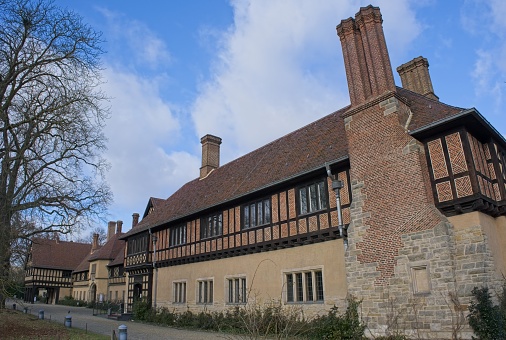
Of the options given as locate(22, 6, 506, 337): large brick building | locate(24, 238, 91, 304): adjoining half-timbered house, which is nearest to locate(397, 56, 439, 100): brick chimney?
locate(22, 6, 506, 337): large brick building

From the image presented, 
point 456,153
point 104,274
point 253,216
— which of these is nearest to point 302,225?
point 253,216

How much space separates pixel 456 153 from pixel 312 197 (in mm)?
5234

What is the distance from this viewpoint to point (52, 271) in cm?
5144

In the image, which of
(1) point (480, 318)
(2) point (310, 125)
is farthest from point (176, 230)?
(1) point (480, 318)

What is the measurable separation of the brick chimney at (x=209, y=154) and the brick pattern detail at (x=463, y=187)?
18508 millimetres

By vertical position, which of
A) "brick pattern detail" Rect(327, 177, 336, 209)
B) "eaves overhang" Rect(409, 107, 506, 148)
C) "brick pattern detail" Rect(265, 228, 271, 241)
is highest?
"eaves overhang" Rect(409, 107, 506, 148)

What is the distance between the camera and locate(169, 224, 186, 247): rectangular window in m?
22.1

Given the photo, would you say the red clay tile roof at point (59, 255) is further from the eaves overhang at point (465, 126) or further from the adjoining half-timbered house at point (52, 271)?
the eaves overhang at point (465, 126)

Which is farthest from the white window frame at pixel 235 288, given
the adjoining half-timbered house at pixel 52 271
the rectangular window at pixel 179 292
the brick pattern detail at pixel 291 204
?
the adjoining half-timbered house at pixel 52 271

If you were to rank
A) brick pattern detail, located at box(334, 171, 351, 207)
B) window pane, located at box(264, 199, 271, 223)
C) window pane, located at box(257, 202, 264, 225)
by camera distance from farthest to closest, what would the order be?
1. window pane, located at box(257, 202, 264, 225)
2. window pane, located at box(264, 199, 271, 223)
3. brick pattern detail, located at box(334, 171, 351, 207)

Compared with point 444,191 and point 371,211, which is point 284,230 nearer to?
point 371,211

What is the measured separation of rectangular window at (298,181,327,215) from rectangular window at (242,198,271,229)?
1.86 metres

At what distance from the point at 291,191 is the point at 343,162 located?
8.40ft

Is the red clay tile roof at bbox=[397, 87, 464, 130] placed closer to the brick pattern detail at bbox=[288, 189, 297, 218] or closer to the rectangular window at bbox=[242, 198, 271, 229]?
the brick pattern detail at bbox=[288, 189, 297, 218]
